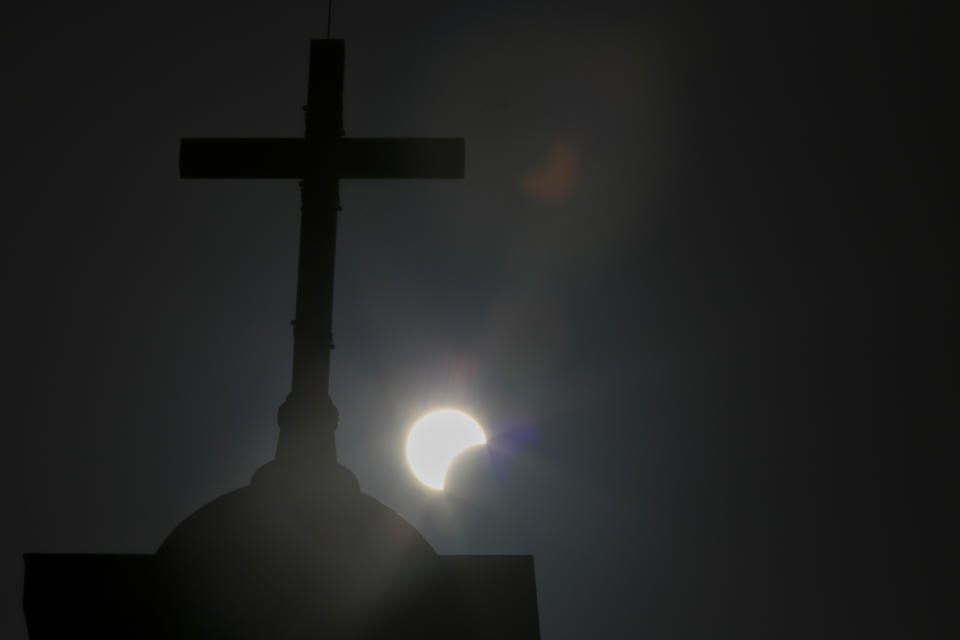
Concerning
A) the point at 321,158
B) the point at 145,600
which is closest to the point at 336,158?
the point at 321,158

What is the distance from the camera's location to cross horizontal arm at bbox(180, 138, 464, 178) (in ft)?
23.9

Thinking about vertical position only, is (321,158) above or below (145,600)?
above

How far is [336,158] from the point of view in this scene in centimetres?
724

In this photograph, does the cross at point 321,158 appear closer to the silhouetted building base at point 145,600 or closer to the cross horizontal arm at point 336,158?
the cross horizontal arm at point 336,158

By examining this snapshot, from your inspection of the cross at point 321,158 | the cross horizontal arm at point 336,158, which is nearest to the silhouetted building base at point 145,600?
the cross at point 321,158

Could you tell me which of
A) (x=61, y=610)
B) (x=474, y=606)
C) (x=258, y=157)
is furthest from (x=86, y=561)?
(x=258, y=157)

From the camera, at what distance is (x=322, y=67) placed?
24.0 feet

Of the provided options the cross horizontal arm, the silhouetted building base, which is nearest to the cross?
the cross horizontal arm

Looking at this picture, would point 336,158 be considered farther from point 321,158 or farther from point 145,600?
point 145,600

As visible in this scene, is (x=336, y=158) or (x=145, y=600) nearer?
(x=145, y=600)

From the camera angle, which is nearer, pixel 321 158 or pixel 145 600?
pixel 145 600

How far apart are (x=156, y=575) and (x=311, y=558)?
0.82 m

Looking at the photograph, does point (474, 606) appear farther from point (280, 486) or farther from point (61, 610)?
point (61, 610)

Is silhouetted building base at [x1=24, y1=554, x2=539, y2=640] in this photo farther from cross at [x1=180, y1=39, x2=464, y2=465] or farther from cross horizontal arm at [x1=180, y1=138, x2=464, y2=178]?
cross horizontal arm at [x1=180, y1=138, x2=464, y2=178]
